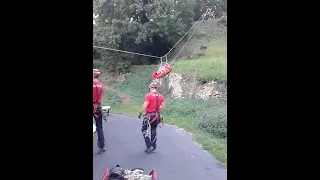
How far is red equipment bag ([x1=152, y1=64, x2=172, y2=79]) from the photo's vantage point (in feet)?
8.84

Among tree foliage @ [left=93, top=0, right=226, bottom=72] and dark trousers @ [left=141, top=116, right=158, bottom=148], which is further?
tree foliage @ [left=93, top=0, right=226, bottom=72]

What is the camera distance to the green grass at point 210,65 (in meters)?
2.73

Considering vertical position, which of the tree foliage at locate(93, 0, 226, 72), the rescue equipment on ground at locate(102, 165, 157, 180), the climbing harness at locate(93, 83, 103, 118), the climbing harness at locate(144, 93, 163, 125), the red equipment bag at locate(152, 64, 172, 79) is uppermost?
the tree foliage at locate(93, 0, 226, 72)

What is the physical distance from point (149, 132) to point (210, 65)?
90 cm

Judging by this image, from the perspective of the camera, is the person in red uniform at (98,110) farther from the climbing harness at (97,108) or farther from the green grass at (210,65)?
the green grass at (210,65)

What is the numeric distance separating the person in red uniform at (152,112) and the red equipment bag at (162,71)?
132mm

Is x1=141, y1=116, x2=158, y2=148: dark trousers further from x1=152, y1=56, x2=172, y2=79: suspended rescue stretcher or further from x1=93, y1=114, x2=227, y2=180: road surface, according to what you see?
x1=152, y1=56, x2=172, y2=79: suspended rescue stretcher

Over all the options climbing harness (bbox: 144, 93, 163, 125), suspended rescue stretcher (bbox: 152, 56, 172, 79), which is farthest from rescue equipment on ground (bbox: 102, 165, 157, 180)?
suspended rescue stretcher (bbox: 152, 56, 172, 79)

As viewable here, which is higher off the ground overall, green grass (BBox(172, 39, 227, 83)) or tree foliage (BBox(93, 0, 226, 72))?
tree foliage (BBox(93, 0, 226, 72))

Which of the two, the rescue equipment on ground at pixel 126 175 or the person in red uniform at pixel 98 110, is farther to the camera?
the person in red uniform at pixel 98 110

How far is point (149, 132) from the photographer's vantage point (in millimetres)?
2537

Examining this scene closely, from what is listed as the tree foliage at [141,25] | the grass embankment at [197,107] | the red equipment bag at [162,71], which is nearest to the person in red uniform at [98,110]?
the grass embankment at [197,107]

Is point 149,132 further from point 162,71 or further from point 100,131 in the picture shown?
point 162,71
